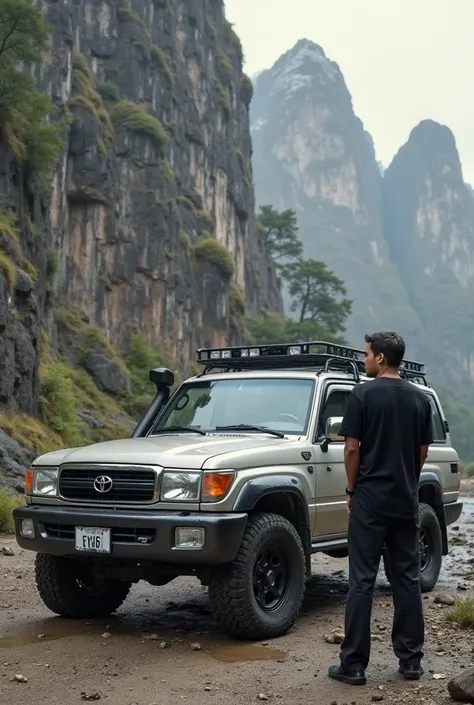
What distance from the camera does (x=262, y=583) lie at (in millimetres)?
6062

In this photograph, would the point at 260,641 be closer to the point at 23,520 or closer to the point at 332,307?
the point at 23,520

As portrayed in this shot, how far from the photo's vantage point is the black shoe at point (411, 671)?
496cm

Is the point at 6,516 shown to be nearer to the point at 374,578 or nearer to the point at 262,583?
the point at 262,583

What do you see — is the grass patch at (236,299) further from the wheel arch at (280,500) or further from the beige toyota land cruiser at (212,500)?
the wheel arch at (280,500)

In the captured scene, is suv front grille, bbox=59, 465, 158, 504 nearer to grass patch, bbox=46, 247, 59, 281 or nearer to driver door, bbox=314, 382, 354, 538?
driver door, bbox=314, 382, 354, 538

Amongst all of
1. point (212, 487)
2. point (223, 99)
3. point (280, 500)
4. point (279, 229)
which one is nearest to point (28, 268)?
point (280, 500)

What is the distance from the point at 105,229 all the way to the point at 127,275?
3097mm

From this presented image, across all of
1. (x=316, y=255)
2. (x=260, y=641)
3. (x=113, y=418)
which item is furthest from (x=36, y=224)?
(x=316, y=255)

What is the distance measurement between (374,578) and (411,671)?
59 cm

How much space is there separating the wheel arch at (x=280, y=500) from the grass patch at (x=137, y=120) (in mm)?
45851

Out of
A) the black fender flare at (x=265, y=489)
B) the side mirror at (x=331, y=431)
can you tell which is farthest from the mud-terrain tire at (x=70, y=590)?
the side mirror at (x=331, y=431)

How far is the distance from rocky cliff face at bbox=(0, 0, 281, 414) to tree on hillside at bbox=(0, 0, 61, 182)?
3.57ft

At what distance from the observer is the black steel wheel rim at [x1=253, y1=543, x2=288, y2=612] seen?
6016mm

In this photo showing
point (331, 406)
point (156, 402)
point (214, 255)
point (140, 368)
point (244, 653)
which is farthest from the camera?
point (214, 255)
